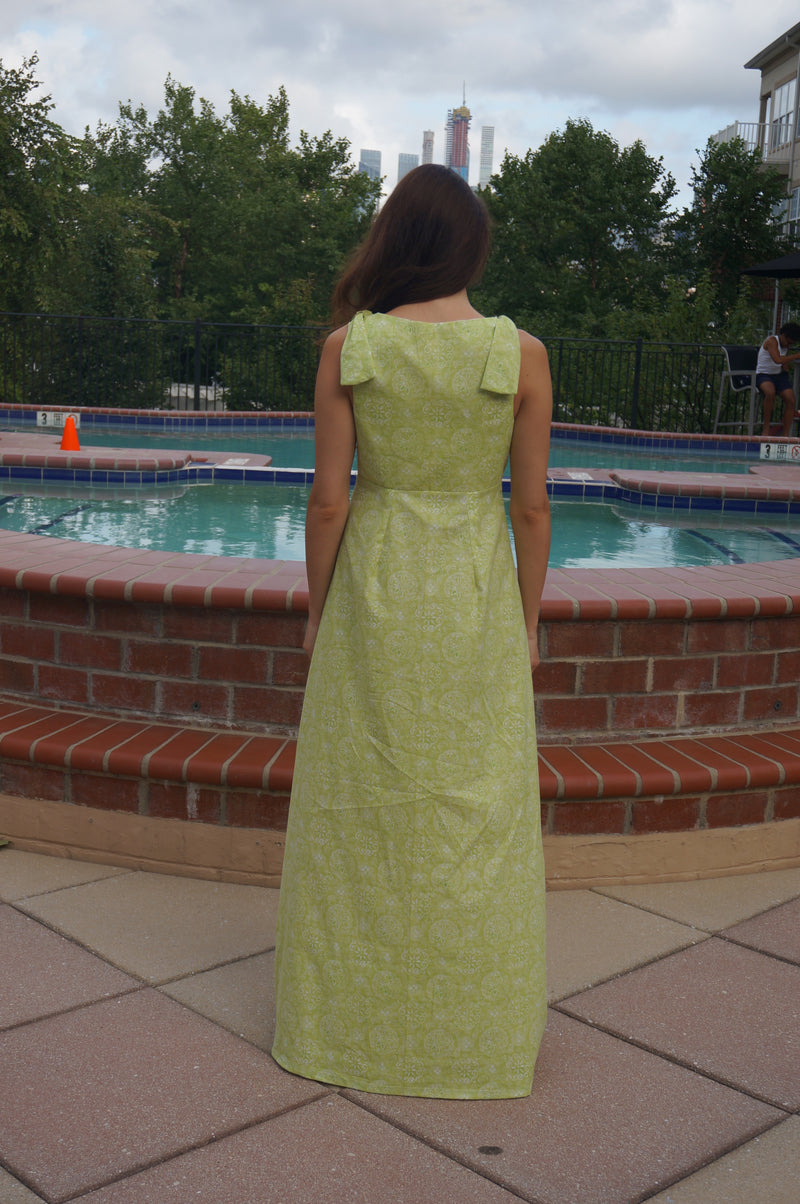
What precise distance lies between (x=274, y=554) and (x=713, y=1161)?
424 cm

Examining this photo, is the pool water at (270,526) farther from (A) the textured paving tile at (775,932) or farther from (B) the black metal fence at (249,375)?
(B) the black metal fence at (249,375)

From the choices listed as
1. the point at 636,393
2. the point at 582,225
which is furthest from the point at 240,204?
the point at 636,393

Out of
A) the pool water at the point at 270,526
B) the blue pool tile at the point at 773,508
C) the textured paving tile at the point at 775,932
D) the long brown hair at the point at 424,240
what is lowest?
the textured paving tile at the point at 775,932

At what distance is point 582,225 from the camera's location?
127 feet

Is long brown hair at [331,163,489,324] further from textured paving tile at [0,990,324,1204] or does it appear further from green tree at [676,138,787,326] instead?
green tree at [676,138,787,326]

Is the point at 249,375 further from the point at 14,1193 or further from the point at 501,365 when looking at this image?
the point at 14,1193

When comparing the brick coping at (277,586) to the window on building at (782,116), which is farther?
the window on building at (782,116)

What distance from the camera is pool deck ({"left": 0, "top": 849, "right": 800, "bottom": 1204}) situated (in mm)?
2082

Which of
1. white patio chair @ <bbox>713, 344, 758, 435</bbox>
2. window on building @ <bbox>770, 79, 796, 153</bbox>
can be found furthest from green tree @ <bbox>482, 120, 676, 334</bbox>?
white patio chair @ <bbox>713, 344, 758, 435</bbox>

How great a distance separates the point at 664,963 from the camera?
298 cm

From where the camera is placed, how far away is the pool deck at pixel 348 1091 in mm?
2082

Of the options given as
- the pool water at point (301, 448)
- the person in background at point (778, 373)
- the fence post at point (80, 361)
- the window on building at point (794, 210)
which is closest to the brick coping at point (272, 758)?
the pool water at point (301, 448)

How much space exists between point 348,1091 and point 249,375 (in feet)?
57.7

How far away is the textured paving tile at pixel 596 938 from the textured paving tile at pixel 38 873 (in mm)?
1298
